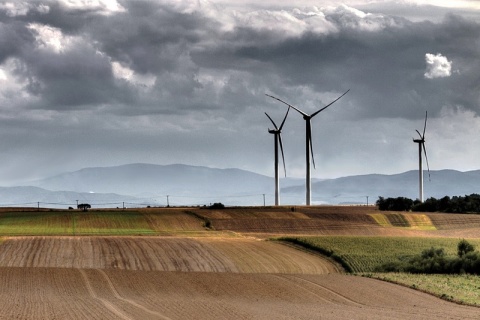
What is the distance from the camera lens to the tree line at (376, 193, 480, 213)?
175250mm

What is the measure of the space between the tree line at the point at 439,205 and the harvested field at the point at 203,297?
102m

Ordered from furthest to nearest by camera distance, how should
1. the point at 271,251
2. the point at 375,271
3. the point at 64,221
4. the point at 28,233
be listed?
the point at 64,221 < the point at 28,233 < the point at 271,251 < the point at 375,271

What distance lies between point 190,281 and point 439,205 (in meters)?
115

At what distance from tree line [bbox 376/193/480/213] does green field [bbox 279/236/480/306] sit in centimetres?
6306

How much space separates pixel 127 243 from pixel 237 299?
130ft


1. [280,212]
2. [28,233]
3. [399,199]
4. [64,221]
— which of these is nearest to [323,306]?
[28,233]

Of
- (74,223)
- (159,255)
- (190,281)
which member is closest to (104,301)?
(190,281)

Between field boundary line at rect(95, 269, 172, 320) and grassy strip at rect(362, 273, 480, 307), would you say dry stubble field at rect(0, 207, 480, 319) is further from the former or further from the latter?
grassy strip at rect(362, 273, 480, 307)

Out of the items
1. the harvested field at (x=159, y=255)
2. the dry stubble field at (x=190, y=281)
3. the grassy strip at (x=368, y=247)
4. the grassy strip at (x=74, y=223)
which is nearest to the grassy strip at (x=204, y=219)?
the dry stubble field at (x=190, y=281)

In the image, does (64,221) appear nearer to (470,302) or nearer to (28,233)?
(28,233)

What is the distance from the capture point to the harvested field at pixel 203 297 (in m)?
50.9

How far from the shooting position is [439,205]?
177875 mm

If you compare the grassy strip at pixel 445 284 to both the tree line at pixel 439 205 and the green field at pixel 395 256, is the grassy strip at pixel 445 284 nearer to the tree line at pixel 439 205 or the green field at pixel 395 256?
the green field at pixel 395 256

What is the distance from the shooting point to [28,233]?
11219 centimetres
